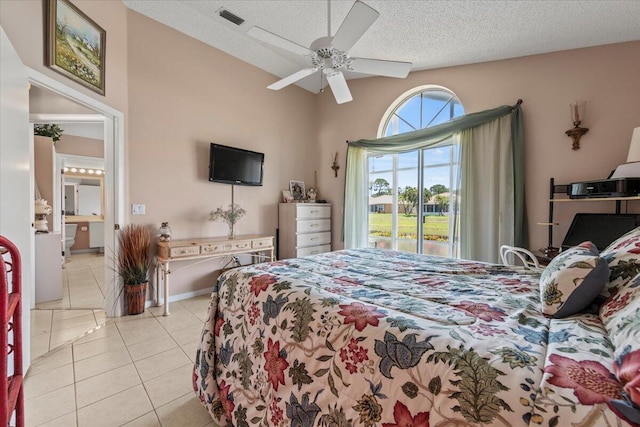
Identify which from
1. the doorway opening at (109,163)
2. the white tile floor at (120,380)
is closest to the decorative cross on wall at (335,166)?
the doorway opening at (109,163)

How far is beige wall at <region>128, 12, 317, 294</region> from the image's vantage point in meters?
2.98

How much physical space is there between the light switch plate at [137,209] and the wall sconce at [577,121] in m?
4.42

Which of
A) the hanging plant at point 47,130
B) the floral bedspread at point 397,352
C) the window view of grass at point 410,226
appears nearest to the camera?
the floral bedspread at point 397,352

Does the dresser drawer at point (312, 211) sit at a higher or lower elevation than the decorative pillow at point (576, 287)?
higher

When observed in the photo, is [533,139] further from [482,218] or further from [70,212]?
[70,212]

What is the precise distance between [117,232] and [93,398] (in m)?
1.62

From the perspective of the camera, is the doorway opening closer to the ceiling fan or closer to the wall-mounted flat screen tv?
the wall-mounted flat screen tv

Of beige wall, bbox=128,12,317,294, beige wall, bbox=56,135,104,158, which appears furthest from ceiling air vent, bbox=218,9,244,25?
beige wall, bbox=56,135,104,158

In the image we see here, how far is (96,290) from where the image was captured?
147 inches

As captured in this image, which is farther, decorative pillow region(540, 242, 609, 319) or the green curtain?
the green curtain

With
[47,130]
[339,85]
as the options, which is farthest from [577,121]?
[47,130]

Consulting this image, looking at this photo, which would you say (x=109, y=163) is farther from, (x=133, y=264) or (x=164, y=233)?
(x=133, y=264)

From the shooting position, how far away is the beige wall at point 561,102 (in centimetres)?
261

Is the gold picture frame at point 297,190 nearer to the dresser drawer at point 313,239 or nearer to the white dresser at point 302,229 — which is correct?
the white dresser at point 302,229
